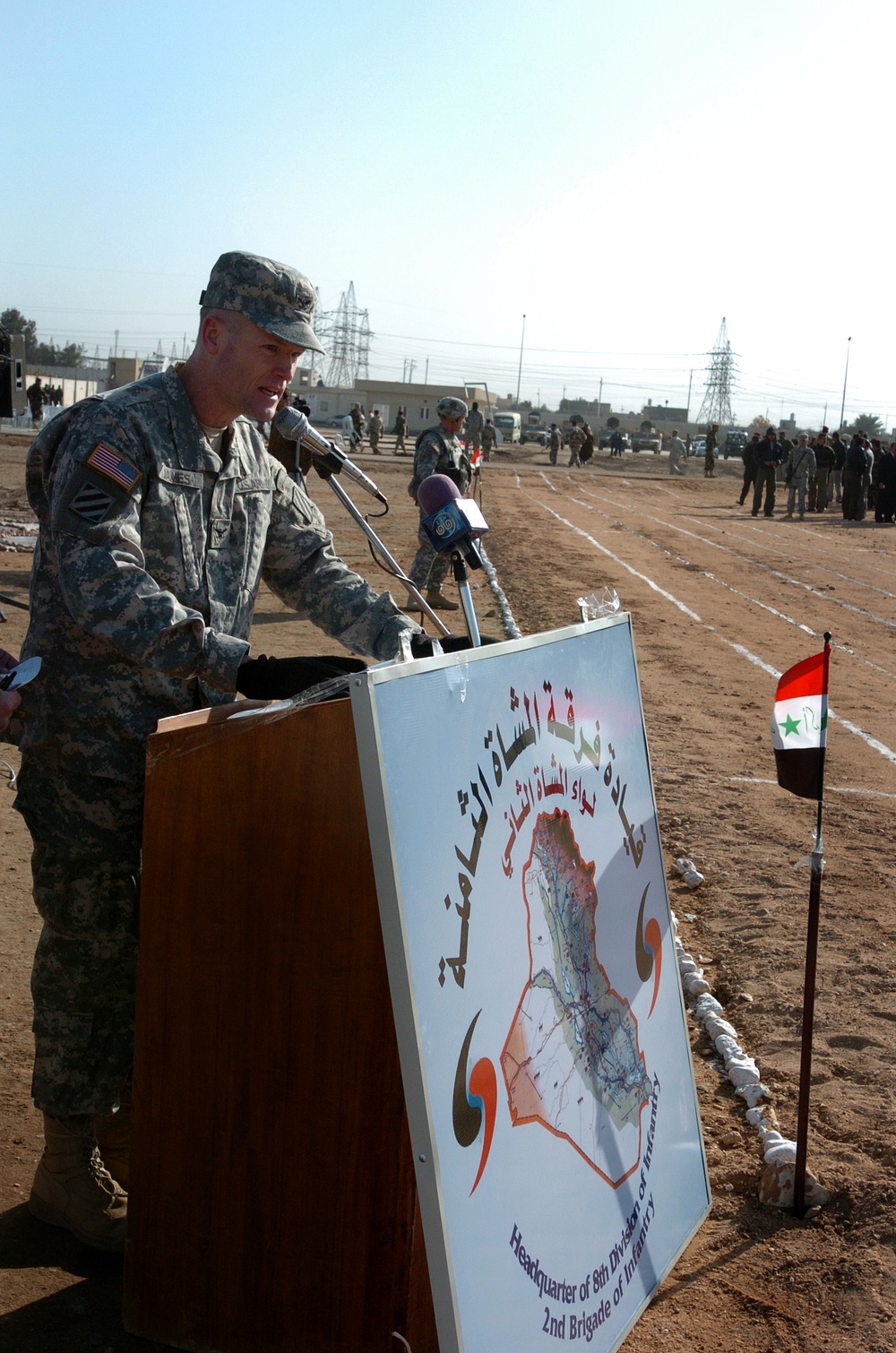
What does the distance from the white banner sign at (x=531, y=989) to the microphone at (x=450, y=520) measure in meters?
0.41

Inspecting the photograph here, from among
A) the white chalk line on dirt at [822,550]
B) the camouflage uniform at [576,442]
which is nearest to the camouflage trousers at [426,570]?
the white chalk line on dirt at [822,550]

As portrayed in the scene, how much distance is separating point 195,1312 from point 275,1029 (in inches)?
24.4

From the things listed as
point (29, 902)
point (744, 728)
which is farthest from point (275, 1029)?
point (744, 728)

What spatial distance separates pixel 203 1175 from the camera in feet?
7.73

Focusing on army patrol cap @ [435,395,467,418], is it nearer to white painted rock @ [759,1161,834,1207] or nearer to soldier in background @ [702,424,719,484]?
white painted rock @ [759,1161,834,1207]

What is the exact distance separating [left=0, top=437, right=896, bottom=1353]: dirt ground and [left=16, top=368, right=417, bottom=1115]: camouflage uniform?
574mm

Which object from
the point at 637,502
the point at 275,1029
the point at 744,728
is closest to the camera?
the point at 275,1029

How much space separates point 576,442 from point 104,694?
168 feet

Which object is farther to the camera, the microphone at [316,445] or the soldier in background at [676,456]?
the soldier in background at [676,456]

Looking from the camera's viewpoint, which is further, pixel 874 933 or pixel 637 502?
pixel 637 502

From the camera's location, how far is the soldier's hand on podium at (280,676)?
248 centimetres

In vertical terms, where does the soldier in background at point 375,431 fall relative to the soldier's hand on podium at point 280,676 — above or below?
above

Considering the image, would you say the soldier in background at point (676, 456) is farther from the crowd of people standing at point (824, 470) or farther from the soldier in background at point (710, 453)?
the crowd of people standing at point (824, 470)

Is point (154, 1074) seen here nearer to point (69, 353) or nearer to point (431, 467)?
point (431, 467)
